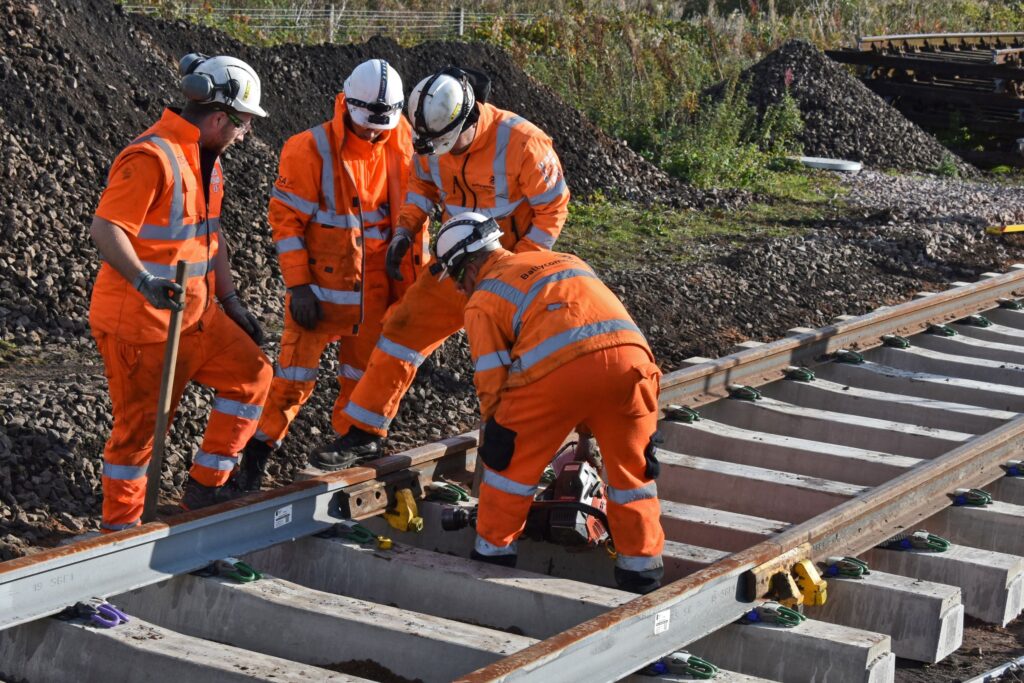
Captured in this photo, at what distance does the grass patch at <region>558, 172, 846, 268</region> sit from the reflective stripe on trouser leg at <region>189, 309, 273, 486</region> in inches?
216

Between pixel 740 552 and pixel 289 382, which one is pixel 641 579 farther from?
pixel 289 382

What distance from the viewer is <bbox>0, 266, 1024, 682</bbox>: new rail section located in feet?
14.5

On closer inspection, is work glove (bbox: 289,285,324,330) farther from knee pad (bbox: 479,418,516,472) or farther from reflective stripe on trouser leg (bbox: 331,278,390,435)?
knee pad (bbox: 479,418,516,472)

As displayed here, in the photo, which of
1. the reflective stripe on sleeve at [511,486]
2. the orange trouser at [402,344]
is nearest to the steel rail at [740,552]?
the reflective stripe on sleeve at [511,486]

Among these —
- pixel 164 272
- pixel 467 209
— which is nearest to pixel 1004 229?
pixel 467 209

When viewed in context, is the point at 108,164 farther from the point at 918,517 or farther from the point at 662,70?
the point at 662,70

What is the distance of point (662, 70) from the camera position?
2075cm

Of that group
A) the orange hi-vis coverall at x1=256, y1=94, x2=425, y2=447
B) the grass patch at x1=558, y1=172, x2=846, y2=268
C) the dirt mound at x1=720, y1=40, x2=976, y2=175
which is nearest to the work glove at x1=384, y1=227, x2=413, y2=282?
the orange hi-vis coverall at x1=256, y1=94, x2=425, y2=447

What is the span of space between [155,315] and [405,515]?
4.24 ft

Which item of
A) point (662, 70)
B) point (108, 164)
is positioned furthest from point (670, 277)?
point (662, 70)

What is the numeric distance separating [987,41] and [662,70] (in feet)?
27.7

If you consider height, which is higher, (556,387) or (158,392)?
(556,387)

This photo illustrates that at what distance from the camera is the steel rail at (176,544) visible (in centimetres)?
443

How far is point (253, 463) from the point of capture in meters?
6.39
